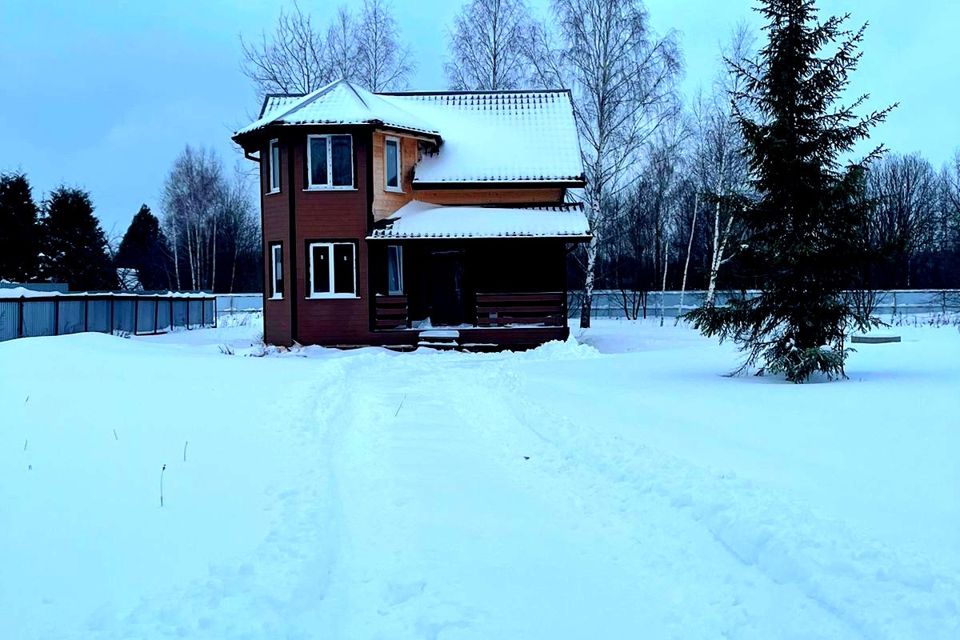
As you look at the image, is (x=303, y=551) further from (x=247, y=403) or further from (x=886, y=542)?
(x=247, y=403)

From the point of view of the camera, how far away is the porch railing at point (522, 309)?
2092cm

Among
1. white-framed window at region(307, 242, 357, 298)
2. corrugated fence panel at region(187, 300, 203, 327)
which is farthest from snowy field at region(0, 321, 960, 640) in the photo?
corrugated fence panel at region(187, 300, 203, 327)

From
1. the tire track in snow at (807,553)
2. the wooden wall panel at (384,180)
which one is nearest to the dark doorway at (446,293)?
the wooden wall panel at (384,180)

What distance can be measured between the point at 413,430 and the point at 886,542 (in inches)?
213

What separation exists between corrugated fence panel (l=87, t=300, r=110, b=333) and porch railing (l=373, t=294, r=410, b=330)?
413 inches

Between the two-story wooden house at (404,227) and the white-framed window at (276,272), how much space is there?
4 centimetres

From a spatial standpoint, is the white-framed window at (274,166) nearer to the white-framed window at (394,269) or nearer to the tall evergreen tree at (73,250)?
the white-framed window at (394,269)

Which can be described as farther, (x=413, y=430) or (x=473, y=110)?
(x=473, y=110)

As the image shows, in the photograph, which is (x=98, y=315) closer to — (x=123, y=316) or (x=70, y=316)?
(x=70, y=316)

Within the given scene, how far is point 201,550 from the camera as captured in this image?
179 inches

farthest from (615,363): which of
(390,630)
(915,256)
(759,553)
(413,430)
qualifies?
(915,256)

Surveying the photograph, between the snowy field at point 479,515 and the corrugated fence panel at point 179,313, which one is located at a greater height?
the corrugated fence panel at point 179,313

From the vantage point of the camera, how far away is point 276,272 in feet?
70.8

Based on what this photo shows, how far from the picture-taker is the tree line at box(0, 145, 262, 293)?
3975 centimetres
